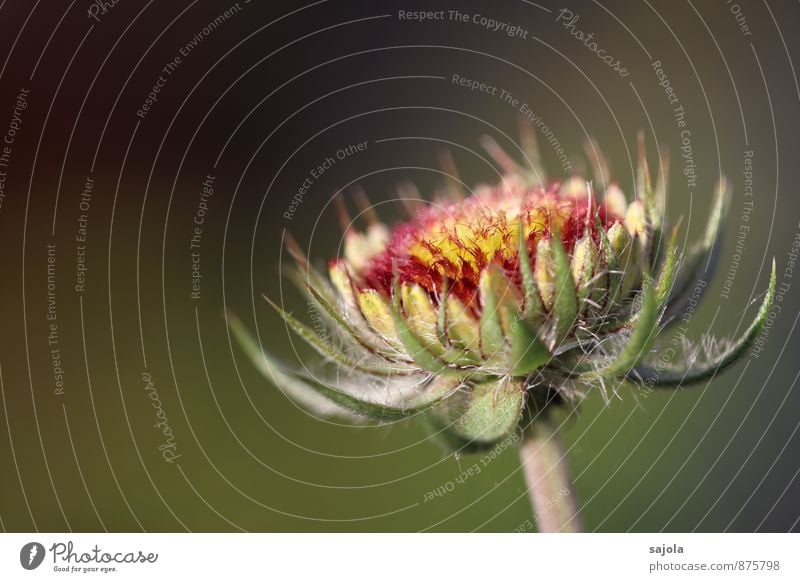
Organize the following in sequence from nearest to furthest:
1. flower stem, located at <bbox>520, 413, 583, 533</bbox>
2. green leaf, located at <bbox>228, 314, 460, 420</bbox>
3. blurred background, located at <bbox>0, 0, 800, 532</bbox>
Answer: green leaf, located at <bbox>228, 314, 460, 420</bbox>, flower stem, located at <bbox>520, 413, 583, 533</bbox>, blurred background, located at <bbox>0, 0, 800, 532</bbox>

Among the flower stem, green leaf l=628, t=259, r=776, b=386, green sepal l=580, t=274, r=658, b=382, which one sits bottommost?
the flower stem

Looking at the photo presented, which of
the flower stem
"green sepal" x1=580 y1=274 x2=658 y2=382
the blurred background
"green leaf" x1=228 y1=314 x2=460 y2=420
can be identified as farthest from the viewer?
the blurred background

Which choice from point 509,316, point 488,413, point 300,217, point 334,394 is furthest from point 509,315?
point 300,217

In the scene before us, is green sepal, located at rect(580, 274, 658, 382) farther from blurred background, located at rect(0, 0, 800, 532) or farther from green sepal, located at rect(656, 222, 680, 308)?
blurred background, located at rect(0, 0, 800, 532)

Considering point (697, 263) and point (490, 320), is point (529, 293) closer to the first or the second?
point (490, 320)

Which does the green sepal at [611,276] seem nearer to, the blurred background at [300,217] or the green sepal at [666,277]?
the green sepal at [666,277]

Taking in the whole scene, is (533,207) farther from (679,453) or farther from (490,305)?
(679,453)

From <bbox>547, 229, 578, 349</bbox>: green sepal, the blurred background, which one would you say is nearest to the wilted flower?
<bbox>547, 229, 578, 349</bbox>: green sepal

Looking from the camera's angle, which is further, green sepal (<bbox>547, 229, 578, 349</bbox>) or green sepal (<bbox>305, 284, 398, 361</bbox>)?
green sepal (<bbox>305, 284, 398, 361</bbox>)

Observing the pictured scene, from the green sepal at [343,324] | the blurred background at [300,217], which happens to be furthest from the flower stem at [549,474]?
the blurred background at [300,217]
